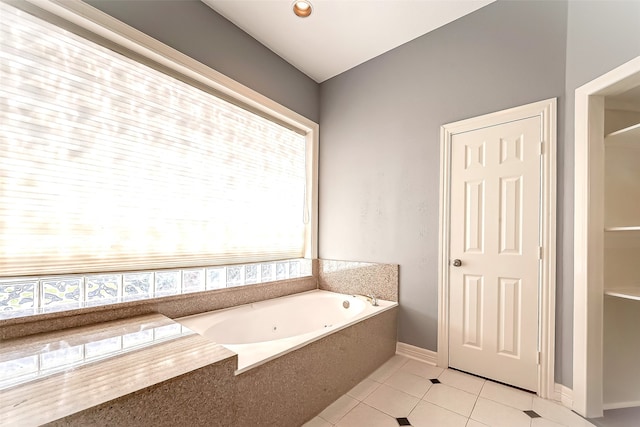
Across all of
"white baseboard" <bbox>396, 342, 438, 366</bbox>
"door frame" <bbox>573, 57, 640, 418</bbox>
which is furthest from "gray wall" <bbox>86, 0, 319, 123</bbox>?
"white baseboard" <bbox>396, 342, 438, 366</bbox>

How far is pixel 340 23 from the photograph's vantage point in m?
2.23

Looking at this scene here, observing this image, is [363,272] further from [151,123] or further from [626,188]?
[151,123]

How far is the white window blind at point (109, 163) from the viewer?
1330 millimetres

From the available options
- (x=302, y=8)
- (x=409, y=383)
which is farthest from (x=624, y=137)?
(x=302, y=8)

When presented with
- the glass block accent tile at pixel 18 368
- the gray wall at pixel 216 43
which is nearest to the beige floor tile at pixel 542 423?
the glass block accent tile at pixel 18 368

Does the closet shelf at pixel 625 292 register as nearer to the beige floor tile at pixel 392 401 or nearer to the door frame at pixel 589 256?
the door frame at pixel 589 256

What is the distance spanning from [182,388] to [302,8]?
260 cm

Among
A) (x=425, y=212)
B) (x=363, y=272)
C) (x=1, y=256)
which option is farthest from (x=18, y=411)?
(x=425, y=212)

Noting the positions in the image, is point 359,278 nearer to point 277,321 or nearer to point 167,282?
point 277,321

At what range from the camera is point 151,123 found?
5.82 feet

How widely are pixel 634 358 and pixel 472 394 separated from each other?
1066 millimetres

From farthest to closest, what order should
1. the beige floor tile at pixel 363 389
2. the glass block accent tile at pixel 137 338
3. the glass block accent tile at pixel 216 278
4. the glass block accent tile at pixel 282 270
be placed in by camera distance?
1. the glass block accent tile at pixel 282 270
2. the glass block accent tile at pixel 216 278
3. the beige floor tile at pixel 363 389
4. the glass block accent tile at pixel 137 338

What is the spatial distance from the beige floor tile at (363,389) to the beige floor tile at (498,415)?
639mm

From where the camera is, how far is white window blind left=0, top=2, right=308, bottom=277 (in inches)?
52.4
